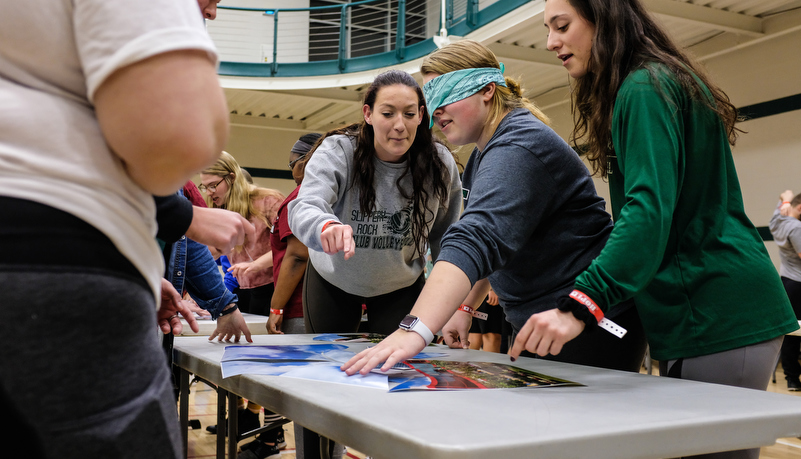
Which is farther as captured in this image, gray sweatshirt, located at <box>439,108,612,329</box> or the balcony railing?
the balcony railing

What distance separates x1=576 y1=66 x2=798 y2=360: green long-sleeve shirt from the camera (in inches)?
42.1

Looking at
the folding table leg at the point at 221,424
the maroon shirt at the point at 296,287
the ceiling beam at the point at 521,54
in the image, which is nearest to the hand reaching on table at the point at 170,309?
the folding table leg at the point at 221,424

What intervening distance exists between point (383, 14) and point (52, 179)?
1103 centimetres

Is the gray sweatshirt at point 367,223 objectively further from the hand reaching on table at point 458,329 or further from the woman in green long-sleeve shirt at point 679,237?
the woman in green long-sleeve shirt at point 679,237

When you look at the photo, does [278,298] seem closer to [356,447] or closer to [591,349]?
[591,349]

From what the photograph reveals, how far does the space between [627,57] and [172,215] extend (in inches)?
38.7

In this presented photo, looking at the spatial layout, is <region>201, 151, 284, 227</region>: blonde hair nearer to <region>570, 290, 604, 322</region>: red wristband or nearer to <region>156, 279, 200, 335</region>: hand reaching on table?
<region>156, 279, 200, 335</region>: hand reaching on table

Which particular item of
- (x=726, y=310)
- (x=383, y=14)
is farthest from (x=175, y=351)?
(x=383, y=14)

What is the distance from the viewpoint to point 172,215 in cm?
75

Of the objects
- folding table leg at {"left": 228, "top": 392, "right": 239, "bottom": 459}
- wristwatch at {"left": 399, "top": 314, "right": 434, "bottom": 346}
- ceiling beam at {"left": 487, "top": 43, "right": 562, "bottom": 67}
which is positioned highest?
ceiling beam at {"left": 487, "top": 43, "right": 562, "bottom": 67}

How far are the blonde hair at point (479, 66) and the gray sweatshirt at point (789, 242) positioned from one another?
453 centimetres

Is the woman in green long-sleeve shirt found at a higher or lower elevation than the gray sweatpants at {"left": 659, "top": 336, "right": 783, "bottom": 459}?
higher

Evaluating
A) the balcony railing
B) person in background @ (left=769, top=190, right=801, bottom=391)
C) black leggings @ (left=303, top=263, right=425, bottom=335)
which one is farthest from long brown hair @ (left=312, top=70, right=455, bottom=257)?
the balcony railing

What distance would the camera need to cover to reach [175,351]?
5.10 ft
